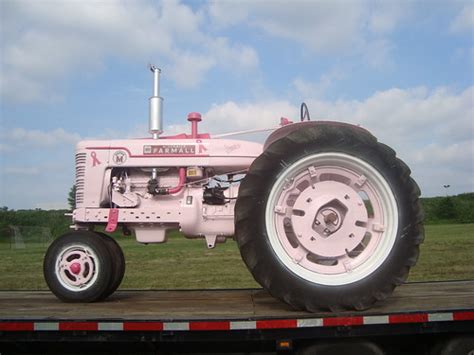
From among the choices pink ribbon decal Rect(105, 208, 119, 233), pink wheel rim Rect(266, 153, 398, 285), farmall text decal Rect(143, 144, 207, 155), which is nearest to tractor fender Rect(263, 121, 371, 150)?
pink wheel rim Rect(266, 153, 398, 285)

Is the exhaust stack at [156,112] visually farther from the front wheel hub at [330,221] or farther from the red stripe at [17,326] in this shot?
the red stripe at [17,326]

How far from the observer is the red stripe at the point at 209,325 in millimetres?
3309

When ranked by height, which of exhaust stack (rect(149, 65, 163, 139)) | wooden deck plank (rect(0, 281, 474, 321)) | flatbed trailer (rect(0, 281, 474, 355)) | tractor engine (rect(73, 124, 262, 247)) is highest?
exhaust stack (rect(149, 65, 163, 139))

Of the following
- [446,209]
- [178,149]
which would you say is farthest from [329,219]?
[446,209]

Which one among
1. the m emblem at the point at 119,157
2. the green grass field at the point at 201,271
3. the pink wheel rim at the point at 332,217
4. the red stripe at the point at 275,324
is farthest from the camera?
the green grass field at the point at 201,271

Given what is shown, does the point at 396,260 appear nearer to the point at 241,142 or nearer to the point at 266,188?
the point at 266,188

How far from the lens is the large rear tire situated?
3.62m

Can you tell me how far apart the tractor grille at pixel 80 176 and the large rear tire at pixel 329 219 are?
1711mm

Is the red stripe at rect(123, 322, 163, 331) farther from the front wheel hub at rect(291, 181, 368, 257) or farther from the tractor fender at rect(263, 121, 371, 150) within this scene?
the tractor fender at rect(263, 121, 371, 150)

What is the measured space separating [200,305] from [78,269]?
3.60 ft

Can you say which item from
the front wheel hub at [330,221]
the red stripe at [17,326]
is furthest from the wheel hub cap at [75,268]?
the front wheel hub at [330,221]

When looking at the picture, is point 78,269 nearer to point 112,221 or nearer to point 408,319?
point 112,221

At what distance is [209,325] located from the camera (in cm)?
332

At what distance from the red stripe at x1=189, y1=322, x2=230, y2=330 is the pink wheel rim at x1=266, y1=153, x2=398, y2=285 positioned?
2.29ft
